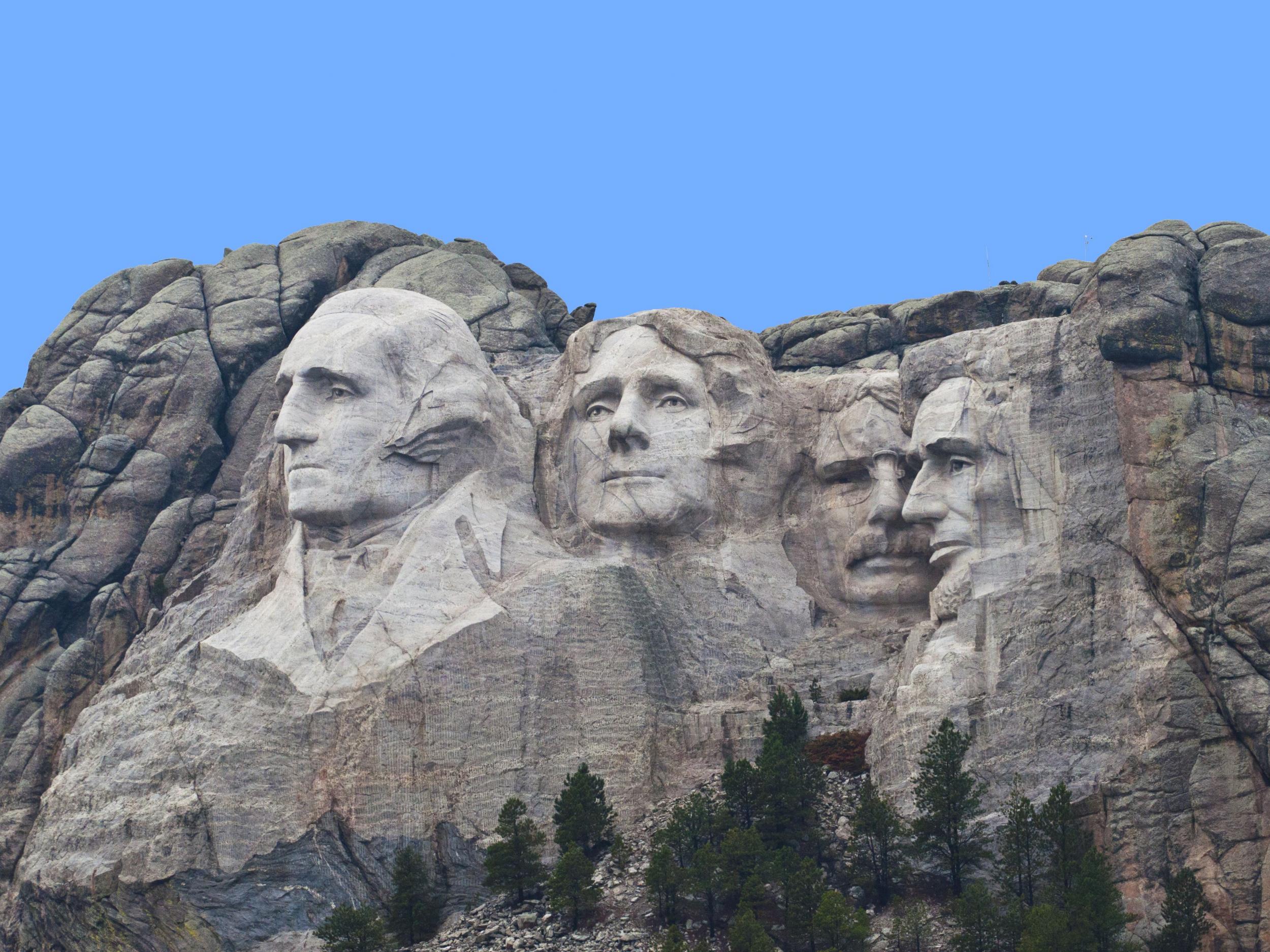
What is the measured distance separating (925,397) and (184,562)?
12.7 m

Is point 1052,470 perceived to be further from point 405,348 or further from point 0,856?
point 0,856

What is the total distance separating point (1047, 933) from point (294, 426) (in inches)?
569

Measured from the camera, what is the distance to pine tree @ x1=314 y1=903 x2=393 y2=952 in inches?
1480

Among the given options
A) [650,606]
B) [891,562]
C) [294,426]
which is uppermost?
[294,426]

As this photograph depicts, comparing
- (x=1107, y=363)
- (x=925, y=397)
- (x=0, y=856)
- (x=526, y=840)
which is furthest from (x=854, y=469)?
(x=0, y=856)

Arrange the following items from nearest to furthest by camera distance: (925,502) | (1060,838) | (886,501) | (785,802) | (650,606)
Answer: (1060,838)
(785,802)
(925,502)
(650,606)
(886,501)

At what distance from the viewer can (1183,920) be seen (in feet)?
116

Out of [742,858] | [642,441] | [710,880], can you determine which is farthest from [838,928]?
[642,441]

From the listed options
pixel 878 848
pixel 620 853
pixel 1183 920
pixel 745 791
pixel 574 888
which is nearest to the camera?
pixel 1183 920

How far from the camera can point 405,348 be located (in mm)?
43219

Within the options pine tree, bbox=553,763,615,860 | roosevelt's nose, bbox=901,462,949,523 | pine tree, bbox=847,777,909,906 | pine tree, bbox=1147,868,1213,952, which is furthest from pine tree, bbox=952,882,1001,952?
roosevelt's nose, bbox=901,462,949,523

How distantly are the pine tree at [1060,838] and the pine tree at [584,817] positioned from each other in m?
6.05

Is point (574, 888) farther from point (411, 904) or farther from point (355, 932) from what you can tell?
point (355, 932)

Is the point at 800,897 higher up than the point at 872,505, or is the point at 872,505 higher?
the point at 872,505
